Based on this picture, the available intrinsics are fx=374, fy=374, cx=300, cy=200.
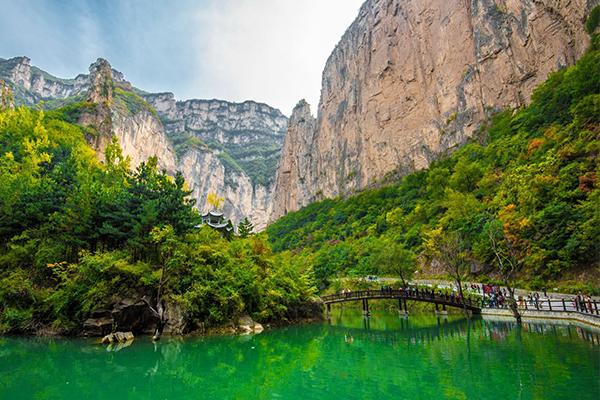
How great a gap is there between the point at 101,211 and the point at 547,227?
2275 centimetres

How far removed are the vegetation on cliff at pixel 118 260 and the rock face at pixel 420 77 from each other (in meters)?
32.3

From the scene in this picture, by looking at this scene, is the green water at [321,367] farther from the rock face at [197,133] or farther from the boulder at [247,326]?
the rock face at [197,133]

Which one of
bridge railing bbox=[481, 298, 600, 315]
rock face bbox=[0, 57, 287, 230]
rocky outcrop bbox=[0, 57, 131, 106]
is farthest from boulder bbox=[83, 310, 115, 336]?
rocky outcrop bbox=[0, 57, 131, 106]

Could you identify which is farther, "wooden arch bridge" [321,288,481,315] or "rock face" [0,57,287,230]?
"rock face" [0,57,287,230]

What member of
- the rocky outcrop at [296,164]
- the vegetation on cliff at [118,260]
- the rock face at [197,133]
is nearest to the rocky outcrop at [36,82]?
the rock face at [197,133]

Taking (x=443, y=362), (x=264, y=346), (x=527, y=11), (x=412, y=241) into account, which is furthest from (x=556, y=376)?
(x=527, y=11)

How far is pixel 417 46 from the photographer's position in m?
51.9

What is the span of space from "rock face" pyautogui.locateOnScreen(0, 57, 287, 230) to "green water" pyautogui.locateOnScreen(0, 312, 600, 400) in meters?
61.5

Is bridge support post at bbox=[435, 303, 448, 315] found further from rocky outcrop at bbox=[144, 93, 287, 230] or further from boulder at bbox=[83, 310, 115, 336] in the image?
rocky outcrop at bbox=[144, 93, 287, 230]

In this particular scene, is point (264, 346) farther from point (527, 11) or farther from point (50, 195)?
point (527, 11)

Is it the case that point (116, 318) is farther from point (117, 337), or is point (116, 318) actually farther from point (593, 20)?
point (593, 20)

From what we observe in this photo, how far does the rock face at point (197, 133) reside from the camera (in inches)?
3081

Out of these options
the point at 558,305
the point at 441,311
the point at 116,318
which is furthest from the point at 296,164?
the point at 558,305

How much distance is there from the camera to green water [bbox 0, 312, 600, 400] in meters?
7.15
